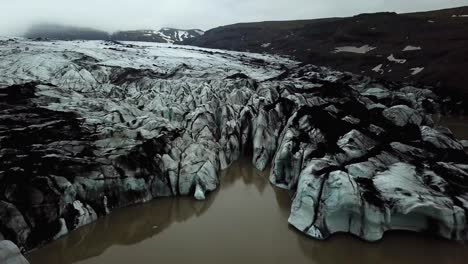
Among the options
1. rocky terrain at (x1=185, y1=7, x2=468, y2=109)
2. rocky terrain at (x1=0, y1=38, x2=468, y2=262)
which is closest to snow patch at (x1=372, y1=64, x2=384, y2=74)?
→ rocky terrain at (x1=185, y1=7, x2=468, y2=109)

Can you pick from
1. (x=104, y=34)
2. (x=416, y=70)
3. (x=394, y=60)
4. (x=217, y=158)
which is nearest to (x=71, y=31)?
(x=104, y=34)

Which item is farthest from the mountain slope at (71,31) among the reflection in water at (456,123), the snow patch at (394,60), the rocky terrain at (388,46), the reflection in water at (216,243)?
the reflection in water at (216,243)

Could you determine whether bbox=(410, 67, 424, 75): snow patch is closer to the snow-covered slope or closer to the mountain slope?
the snow-covered slope

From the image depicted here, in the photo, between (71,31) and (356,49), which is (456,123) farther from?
(71,31)

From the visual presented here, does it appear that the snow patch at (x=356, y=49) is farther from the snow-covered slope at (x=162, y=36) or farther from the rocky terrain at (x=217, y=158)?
the snow-covered slope at (x=162, y=36)

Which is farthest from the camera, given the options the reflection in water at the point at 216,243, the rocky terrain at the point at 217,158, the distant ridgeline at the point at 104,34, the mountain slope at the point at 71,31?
the mountain slope at the point at 71,31

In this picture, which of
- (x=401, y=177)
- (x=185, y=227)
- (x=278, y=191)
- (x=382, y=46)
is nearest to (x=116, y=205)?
(x=185, y=227)
